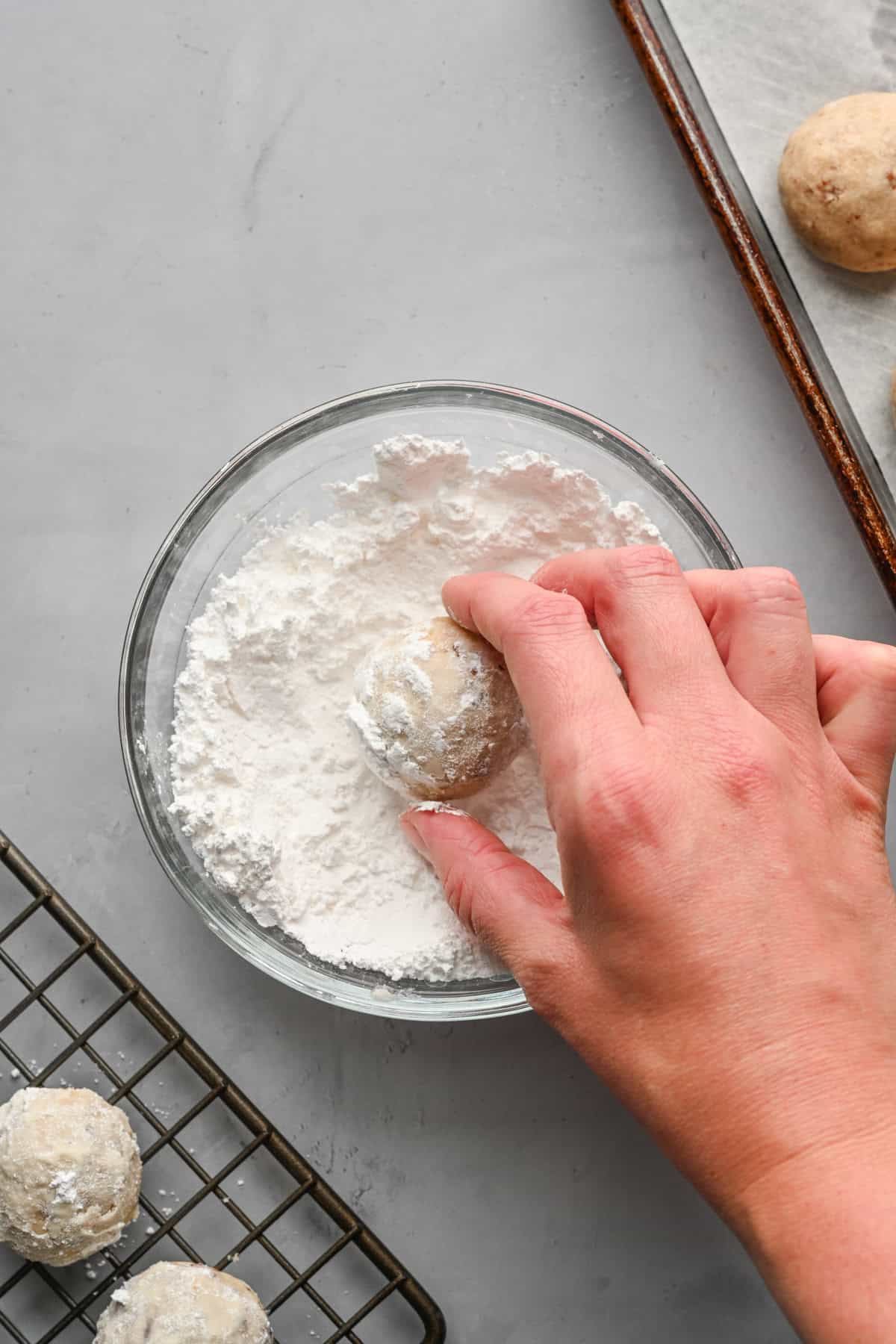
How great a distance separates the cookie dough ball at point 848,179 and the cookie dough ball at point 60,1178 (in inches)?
60.0

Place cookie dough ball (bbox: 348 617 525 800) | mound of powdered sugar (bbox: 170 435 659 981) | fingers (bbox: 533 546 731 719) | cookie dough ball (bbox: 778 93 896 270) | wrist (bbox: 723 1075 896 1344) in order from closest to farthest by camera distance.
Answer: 1. wrist (bbox: 723 1075 896 1344)
2. fingers (bbox: 533 546 731 719)
3. cookie dough ball (bbox: 348 617 525 800)
4. mound of powdered sugar (bbox: 170 435 659 981)
5. cookie dough ball (bbox: 778 93 896 270)

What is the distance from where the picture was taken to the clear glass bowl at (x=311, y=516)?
1317mm

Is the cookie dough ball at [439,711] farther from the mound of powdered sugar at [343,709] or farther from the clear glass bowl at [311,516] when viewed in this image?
the clear glass bowl at [311,516]

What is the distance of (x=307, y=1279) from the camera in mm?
1325

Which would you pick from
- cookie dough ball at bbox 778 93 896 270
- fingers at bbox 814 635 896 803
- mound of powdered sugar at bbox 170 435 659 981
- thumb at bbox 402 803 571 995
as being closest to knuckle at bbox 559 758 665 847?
thumb at bbox 402 803 571 995

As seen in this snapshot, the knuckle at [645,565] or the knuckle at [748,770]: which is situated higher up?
the knuckle at [645,565]

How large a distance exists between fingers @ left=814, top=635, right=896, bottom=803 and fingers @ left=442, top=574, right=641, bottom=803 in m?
0.25

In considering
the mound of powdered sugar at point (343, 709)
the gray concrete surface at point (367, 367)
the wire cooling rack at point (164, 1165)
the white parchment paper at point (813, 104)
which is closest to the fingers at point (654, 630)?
the mound of powdered sugar at point (343, 709)

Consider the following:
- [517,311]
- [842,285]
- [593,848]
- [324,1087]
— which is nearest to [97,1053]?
[324,1087]

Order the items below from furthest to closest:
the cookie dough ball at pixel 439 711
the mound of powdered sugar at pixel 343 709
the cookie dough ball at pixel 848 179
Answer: the cookie dough ball at pixel 848 179
the mound of powdered sugar at pixel 343 709
the cookie dough ball at pixel 439 711

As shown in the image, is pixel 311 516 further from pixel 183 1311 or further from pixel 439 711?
pixel 183 1311

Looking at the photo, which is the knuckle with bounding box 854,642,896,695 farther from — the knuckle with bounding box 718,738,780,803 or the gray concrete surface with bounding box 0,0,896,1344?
the gray concrete surface with bounding box 0,0,896,1344

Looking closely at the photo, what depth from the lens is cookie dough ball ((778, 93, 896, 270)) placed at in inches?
55.1

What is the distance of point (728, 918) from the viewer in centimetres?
89
